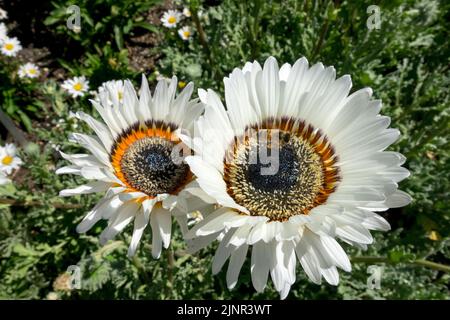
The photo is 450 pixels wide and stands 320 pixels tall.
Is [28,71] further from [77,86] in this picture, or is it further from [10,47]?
[77,86]

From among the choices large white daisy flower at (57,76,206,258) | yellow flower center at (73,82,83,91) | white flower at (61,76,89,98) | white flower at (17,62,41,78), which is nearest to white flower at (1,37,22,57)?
white flower at (17,62,41,78)

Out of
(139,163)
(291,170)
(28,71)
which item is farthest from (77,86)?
(291,170)

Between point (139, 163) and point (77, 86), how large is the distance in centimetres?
218

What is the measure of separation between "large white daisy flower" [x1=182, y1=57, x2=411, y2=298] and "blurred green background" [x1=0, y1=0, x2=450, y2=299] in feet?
2.37

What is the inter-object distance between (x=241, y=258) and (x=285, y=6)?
2.65 m

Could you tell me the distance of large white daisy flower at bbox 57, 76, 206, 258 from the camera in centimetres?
156

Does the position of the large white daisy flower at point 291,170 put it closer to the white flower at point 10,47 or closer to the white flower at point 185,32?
the white flower at point 185,32

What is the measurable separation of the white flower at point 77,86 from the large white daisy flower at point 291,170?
2.34 m

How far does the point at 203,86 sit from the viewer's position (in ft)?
11.0

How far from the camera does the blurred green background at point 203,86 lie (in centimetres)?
290

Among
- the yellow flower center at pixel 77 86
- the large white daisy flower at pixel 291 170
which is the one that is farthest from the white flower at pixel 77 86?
the large white daisy flower at pixel 291 170

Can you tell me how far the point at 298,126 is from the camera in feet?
6.31
